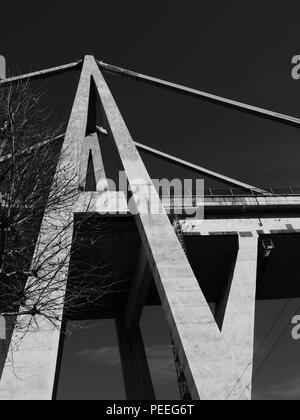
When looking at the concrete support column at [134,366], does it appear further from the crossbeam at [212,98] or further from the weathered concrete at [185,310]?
the crossbeam at [212,98]

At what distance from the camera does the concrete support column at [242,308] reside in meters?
18.3

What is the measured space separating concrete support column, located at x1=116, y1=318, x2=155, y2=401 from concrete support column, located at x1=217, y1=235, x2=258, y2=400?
329 inches

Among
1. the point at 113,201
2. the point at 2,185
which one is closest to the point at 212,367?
the point at 2,185

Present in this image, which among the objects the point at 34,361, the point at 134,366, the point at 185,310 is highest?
the point at 134,366

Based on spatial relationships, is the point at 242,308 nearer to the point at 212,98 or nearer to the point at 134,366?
the point at 134,366

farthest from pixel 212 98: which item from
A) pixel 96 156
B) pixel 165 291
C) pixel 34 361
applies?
pixel 34 361

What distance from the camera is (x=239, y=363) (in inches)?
704

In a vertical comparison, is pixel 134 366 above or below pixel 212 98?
below

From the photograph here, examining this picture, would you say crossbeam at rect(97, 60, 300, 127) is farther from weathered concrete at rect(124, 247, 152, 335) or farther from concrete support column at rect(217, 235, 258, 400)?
weathered concrete at rect(124, 247, 152, 335)

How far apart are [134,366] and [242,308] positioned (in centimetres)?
984

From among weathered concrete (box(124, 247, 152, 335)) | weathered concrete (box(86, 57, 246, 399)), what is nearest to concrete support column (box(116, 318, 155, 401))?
weathered concrete (box(124, 247, 152, 335))

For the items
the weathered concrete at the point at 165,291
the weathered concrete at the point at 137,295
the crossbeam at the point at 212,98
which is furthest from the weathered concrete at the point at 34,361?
the crossbeam at the point at 212,98

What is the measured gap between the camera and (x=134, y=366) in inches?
1014
